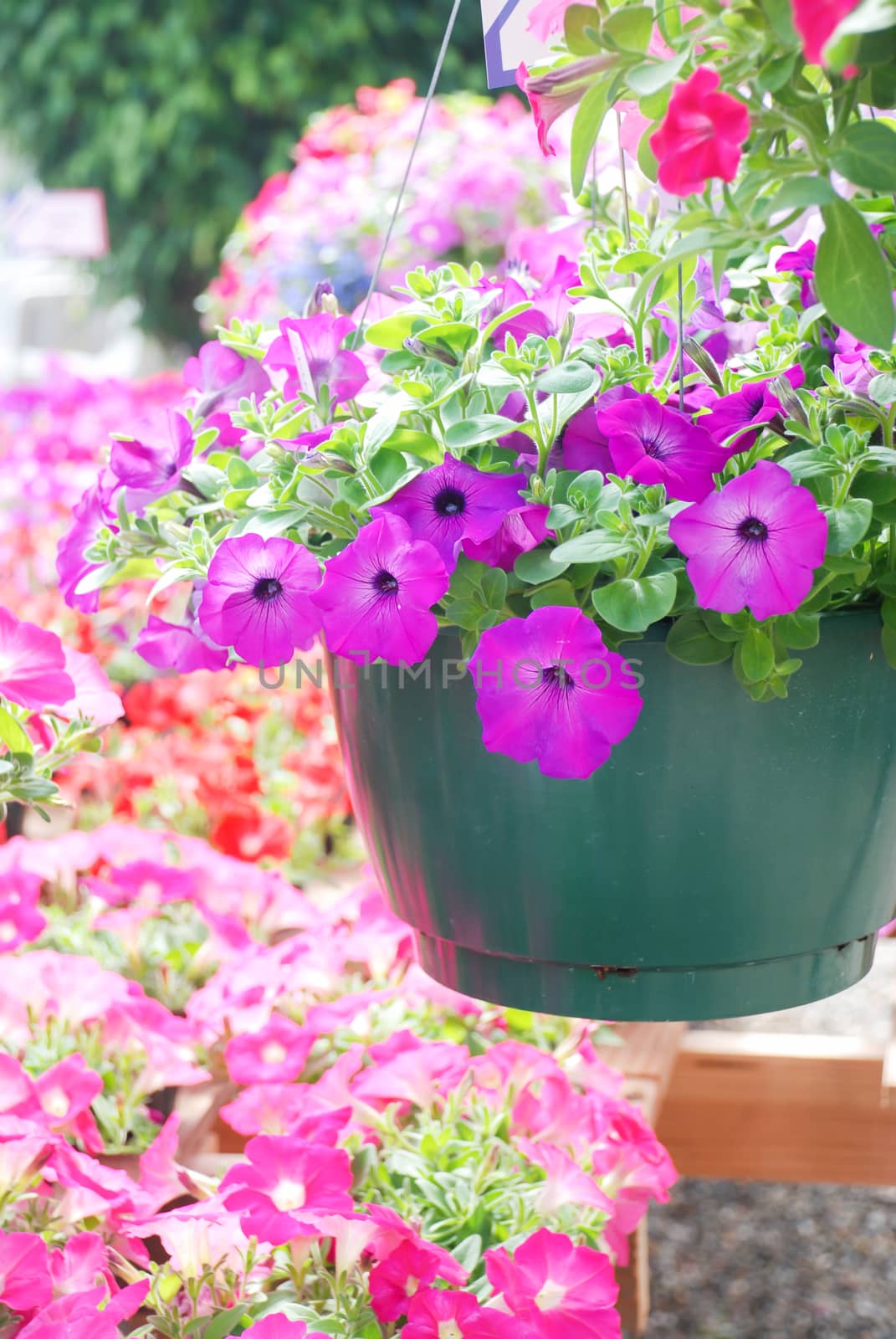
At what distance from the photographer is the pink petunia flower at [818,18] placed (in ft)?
1.03

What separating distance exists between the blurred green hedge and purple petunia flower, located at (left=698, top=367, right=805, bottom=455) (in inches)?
227

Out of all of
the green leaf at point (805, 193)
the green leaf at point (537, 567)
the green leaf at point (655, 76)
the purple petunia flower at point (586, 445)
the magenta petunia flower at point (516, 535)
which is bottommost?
the green leaf at point (537, 567)

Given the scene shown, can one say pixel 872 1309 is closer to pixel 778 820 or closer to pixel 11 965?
pixel 11 965

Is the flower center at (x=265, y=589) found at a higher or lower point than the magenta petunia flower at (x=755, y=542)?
lower

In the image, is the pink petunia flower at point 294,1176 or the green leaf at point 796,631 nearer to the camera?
Result: the green leaf at point 796,631

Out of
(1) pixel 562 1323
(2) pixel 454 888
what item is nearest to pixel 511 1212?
(1) pixel 562 1323

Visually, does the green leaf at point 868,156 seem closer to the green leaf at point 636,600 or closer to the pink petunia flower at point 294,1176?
the green leaf at point 636,600

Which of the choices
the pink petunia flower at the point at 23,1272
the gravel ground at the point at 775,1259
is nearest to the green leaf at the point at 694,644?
the pink petunia flower at the point at 23,1272

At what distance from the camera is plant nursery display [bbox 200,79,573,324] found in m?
2.53

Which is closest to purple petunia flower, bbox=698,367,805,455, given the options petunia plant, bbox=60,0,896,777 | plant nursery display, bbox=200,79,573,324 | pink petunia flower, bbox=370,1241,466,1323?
petunia plant, bbox=60,0,896,777

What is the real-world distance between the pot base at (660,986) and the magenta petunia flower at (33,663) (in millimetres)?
214

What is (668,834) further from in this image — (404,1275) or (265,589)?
(404,1275)

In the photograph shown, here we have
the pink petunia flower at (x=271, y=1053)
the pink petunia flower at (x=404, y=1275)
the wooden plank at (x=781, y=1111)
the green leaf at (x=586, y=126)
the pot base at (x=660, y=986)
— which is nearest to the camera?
the green leaf at (x=586, y=126)

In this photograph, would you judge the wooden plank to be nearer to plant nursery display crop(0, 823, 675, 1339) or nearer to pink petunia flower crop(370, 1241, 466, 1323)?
plant nursery display crop(0, 823, 675, 1339)
